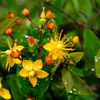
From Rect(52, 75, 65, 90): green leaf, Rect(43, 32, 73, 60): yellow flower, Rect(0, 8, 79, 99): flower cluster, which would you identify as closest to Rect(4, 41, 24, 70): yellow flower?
Rect(0, 8, 79, 99): flower cluster

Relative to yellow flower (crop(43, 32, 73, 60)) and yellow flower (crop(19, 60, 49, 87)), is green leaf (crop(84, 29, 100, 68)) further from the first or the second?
yellow flower (crop(19, 60, 49, 87))

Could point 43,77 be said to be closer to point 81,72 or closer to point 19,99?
point 19,99

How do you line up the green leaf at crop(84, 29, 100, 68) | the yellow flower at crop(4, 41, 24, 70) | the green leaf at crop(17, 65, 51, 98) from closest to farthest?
the yellow flower at crop(4, 41, 24, 70)
the green leaf at crop(17, 65, 51, 98)
the green leaf at crop(84, 29, 100, 68)

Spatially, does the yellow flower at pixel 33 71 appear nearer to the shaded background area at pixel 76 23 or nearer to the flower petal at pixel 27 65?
the flower petal at pixel 27 65

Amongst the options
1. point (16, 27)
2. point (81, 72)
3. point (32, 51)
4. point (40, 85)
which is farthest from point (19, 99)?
point (16, 27)

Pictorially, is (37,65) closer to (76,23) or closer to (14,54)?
(14,54)

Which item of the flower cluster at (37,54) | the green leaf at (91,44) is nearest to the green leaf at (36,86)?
the flower cluster at (37,54)

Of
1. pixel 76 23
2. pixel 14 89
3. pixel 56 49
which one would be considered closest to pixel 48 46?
pixel 56 49
